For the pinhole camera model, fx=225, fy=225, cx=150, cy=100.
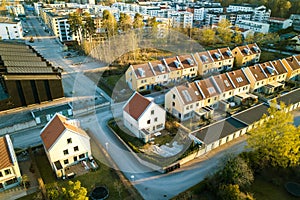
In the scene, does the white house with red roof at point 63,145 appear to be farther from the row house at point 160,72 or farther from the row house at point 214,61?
the row house at point 214,61

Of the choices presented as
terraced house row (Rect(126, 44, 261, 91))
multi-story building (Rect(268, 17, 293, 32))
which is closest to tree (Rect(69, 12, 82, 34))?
terraced house row (Rect(126, 44, 261, 91))

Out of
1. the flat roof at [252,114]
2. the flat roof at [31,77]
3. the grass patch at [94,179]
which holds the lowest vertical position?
the grass patch at [94,179]

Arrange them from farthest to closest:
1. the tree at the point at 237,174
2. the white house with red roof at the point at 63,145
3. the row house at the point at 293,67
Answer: the row house at the point at 293,67 < the white house with red roof at the point at 63,145 < the tree at the point at 237,174

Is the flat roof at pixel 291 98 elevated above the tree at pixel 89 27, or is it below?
below

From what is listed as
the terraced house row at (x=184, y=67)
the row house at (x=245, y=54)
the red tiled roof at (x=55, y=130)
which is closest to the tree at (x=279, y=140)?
the red tiled roof at (x=55, y=130)

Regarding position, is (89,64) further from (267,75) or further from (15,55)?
(267,75)

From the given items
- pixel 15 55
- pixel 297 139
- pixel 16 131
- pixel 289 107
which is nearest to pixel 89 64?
pixel 15 55
